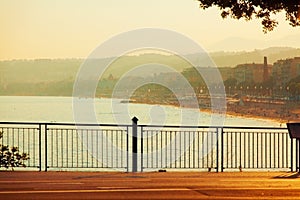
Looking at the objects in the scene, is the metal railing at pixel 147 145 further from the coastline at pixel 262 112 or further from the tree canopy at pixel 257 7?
the coastline at pixel 262 112

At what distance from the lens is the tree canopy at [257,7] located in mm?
20094

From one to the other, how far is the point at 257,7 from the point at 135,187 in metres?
7.32

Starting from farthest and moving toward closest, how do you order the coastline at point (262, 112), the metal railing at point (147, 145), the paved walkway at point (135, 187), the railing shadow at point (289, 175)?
the coastline at point (262, 112) → the metal railing at point (147, 145) → the railing shadow at point (289, 175) → the paved walkway at point (135, 187)

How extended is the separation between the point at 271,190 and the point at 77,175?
6.13 metres

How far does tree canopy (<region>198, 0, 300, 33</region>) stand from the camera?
20.1 metres

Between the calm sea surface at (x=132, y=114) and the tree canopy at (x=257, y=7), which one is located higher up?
the tree canopy at (x=257, y=7)

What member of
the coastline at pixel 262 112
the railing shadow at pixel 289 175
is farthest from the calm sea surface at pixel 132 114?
the railing shadow at pixel 289 175

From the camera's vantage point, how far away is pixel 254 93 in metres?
56.3

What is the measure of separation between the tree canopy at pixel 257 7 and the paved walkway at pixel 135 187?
14.5ft

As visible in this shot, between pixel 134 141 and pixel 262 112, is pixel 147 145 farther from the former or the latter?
pixel 262 112

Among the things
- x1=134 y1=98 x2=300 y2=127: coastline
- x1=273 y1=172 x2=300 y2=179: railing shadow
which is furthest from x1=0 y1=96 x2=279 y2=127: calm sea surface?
x1=273 y1=172 x2=300 y2=179: railing shadow

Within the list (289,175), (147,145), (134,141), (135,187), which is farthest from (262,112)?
(135,187)

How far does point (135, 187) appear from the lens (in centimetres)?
1566

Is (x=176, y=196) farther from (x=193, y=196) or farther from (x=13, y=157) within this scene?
(x=13, y=157)
